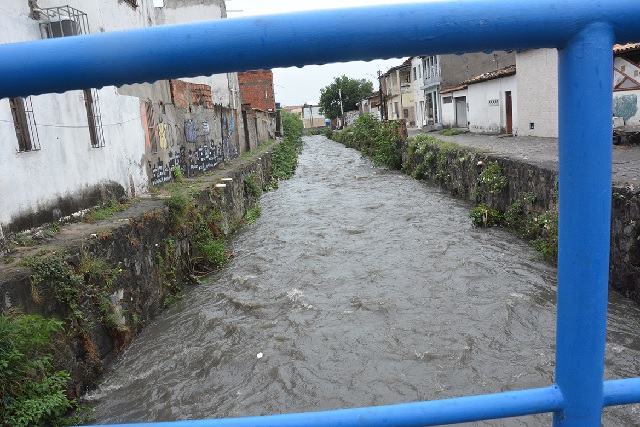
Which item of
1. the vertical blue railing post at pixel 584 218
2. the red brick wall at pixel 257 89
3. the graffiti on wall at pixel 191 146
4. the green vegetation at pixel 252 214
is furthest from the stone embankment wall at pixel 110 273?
the red brick wall at pixel 257 89

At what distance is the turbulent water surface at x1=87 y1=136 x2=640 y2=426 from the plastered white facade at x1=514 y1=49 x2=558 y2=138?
316 inches

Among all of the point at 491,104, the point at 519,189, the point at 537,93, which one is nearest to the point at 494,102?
the point at 491,104

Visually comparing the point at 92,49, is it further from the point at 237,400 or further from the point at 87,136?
the point at 87,136

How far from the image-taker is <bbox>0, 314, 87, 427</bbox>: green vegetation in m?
3.55

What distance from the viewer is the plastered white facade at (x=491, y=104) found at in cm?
2028

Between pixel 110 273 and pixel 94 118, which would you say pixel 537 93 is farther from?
pixel 110 273

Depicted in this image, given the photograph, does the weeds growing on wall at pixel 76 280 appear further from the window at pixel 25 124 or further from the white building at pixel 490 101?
the white building at pixel 490 101

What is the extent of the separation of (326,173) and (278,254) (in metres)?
14.0

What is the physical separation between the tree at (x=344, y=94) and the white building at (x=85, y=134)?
53887 millimetres

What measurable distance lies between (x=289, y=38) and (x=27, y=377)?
13.0ft

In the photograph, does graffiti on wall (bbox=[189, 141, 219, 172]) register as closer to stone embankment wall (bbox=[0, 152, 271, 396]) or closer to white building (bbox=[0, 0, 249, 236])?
white building (bbox=[0, 0, 249, 236])

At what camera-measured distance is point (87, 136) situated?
8.31m

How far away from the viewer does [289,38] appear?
2.37 feet

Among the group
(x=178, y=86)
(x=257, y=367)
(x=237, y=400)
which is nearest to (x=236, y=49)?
(x=237, y=400)
